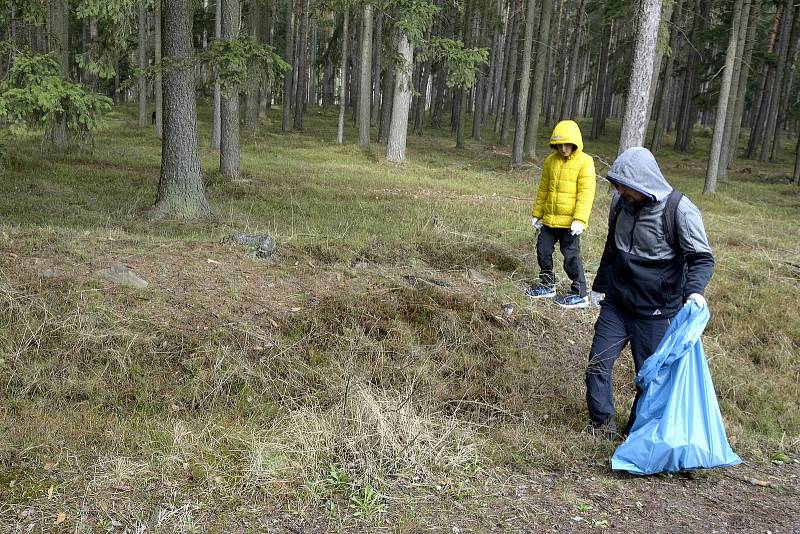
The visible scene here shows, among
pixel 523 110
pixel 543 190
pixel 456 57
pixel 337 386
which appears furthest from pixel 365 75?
pixel 337 386

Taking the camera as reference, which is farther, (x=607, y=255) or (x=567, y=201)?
(x=567, y=201)

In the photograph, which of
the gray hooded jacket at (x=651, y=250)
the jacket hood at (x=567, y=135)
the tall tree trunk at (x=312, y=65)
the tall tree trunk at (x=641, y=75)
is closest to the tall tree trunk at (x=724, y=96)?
the tall tree trunk at (x=641, y=75)

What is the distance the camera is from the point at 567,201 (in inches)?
261

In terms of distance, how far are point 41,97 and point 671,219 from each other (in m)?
6.20

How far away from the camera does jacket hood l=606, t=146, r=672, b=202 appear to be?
13.5 ft

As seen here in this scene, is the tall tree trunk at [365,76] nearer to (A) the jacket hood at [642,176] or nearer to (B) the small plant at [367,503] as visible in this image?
(A) the jacket hood at [642,176]

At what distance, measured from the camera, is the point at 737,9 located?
17625mm

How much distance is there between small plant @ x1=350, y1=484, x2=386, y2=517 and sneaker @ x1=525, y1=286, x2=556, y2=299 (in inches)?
157

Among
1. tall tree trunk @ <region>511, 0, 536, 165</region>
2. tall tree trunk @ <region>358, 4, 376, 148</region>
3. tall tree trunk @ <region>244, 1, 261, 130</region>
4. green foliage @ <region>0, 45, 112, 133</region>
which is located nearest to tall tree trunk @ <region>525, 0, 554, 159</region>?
tall tree trunk @ <region>511, 0, 536, 165</region>

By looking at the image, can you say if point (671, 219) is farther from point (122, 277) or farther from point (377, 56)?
point (377, 56)

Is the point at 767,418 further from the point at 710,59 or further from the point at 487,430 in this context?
the point at 710,59

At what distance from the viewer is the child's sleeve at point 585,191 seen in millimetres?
6512

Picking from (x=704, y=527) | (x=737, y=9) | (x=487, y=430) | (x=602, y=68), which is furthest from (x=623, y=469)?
(x=602, y=68)

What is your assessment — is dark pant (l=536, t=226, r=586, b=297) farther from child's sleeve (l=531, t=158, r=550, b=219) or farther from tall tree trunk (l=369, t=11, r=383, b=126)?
tall tree trunk (l=369, t=11, r=383, b=126)
